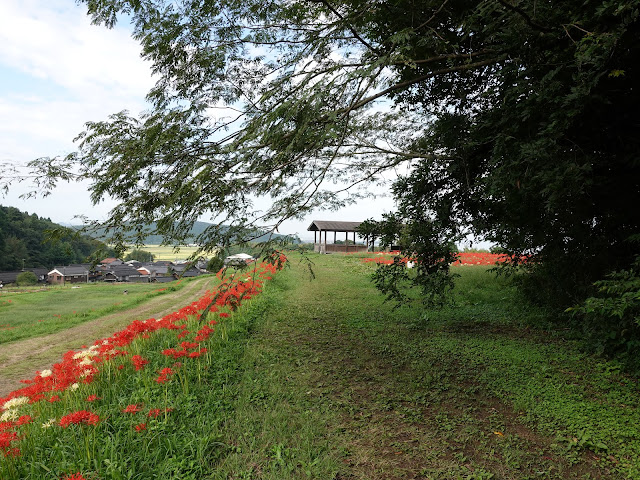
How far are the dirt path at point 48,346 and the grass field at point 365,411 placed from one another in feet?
10.4

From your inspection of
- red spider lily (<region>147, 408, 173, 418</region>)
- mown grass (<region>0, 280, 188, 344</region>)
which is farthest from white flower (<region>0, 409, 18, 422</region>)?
mown grass (<region>0, 280, 188, 344</region>)

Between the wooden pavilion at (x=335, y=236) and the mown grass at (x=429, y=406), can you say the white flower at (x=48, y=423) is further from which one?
the wooden pavilion at (x=335, y=236)

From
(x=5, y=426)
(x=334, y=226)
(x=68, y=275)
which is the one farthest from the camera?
(x=68, y=275)

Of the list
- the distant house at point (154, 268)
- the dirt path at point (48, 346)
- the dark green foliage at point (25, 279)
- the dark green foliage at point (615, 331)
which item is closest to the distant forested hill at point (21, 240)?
the dark green foliage at point (25, 279)

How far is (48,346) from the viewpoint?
27.9ft

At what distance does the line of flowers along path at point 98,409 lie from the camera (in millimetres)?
2639

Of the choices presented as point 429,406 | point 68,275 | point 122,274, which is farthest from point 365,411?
point 68,275

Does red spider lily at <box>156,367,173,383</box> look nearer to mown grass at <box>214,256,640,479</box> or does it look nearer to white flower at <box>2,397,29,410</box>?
mown grass at <box>214,256,640,479</box>

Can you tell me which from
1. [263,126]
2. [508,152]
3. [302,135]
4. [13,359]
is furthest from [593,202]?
[13,359]

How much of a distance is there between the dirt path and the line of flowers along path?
2699 mm

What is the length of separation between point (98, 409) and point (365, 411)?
2617 millimetres

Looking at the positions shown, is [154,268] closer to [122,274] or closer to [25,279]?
[122,274]

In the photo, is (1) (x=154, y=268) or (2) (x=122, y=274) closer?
(2) (x=122, y=274)

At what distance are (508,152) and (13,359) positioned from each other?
989 cm
